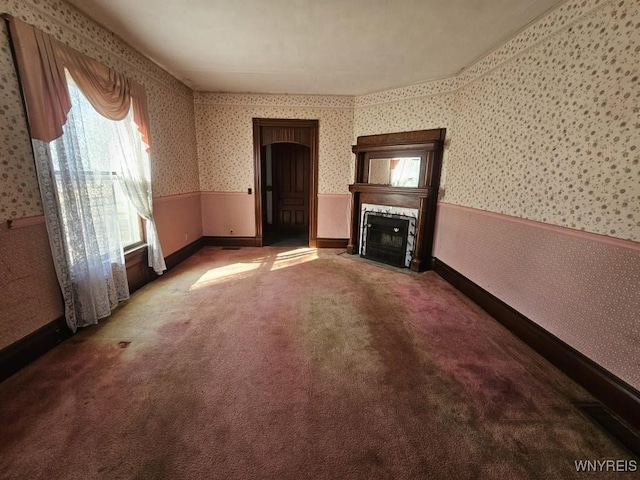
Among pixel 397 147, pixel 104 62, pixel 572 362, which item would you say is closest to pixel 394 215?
pixel 397 147

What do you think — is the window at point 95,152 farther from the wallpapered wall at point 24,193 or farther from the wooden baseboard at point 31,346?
the wooden baseboard at point 31,346

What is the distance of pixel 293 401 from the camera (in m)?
1.75

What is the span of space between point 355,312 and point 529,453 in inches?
65.4

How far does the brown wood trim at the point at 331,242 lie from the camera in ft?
17.9

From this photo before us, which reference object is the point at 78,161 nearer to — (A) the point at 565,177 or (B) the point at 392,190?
(B) the point at 392,190

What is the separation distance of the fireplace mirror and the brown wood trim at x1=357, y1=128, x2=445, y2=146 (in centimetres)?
26

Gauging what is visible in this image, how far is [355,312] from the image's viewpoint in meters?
2.91

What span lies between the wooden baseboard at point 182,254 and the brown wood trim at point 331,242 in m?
2.22

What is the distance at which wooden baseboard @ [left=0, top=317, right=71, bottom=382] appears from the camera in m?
1.89

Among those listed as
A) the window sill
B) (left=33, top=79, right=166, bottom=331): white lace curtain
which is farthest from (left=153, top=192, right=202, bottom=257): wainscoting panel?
(left=33, top=79, right=166, bottom=331): white lace curtain

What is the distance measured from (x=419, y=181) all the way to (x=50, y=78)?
4.15m

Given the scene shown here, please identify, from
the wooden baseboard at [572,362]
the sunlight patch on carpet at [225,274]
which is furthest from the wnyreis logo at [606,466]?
the sunlight patch on carpet at [225,274]

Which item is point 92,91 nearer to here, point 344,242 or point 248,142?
point 248,142

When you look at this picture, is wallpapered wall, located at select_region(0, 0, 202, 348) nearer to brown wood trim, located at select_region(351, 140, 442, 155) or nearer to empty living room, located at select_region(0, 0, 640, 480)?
empty living room, located at select_region(0, 0, 640, 480)
